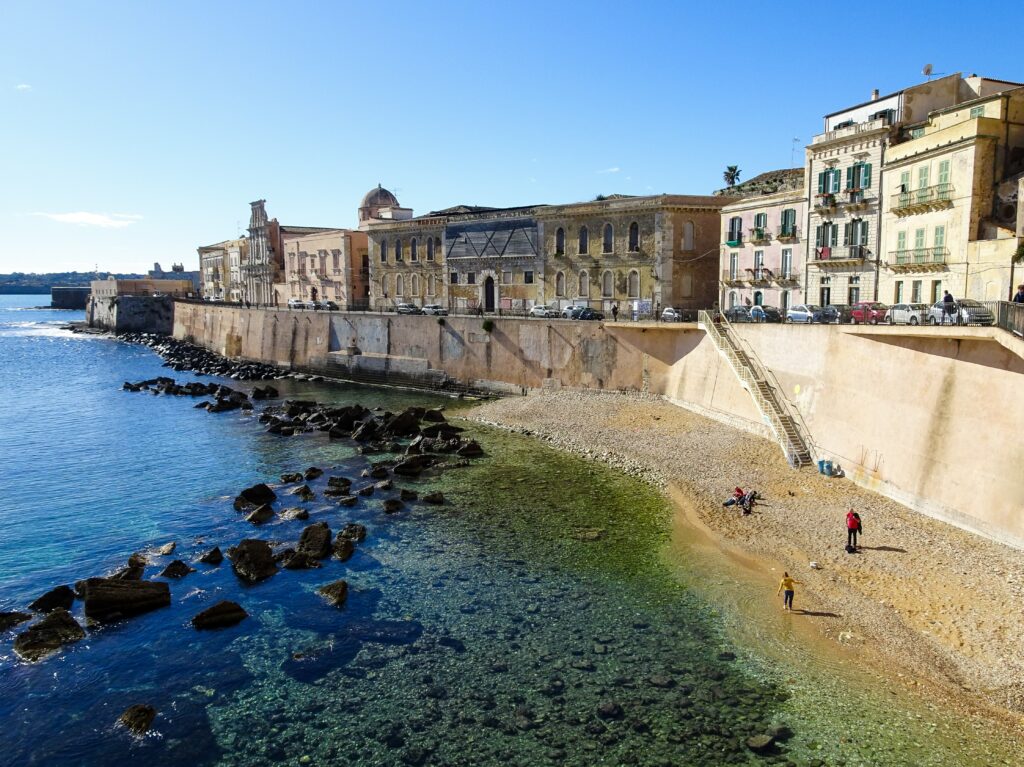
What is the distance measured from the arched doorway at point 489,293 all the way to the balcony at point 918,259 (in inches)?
1198

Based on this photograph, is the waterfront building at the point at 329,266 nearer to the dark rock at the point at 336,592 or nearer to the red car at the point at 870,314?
the red car at the point at 870,314

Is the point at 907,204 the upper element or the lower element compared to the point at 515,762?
upper

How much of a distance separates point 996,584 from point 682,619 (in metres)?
7.15

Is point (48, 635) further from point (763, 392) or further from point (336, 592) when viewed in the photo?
point (763, 392)

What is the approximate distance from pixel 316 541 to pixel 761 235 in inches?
1132

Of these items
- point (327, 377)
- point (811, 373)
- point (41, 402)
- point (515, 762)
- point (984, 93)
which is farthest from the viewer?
point (327, 377)

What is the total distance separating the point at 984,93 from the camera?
109 ft

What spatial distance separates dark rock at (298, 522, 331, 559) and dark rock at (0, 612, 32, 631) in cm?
687

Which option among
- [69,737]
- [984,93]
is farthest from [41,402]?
[984,93]

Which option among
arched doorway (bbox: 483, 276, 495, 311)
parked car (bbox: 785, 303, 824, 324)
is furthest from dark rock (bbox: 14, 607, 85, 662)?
arched doorway (bbox: 483, 276, 495, 311)

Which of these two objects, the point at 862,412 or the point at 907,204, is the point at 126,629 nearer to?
the point at 862,412

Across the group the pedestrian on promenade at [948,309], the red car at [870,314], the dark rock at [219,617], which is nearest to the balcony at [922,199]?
the red car at [870,314]

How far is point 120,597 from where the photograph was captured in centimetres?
1855

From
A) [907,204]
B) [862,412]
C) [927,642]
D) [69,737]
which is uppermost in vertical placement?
[907,204]
